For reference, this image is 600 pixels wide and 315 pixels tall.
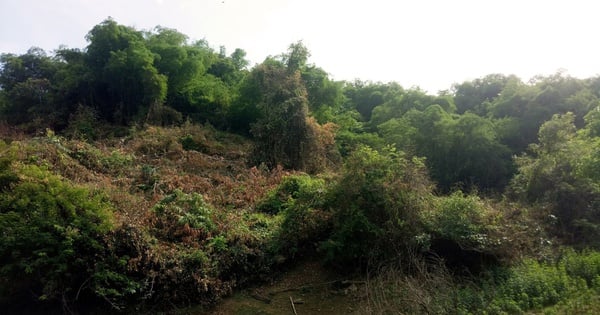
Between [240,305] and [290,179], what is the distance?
4.51 meters

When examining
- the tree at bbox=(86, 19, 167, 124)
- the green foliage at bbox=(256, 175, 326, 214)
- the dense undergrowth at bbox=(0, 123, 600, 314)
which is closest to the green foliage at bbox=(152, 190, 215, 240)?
the dense undergrowth at bbox=(0, 123, 600, 314)

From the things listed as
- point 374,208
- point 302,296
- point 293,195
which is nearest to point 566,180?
point 374,208

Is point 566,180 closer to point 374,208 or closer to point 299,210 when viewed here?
point 374,208

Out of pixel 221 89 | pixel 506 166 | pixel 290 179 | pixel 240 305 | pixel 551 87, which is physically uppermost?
pixel 551 87

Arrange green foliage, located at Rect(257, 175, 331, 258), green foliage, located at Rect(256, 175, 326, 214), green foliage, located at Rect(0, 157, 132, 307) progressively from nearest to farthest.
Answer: green foliage, located at Rect(0, 157, 132, 307) < green foliage, located at Rect(257, 175, 331, 258) < green foliage, located at Rect(256, 175, 326, 214)

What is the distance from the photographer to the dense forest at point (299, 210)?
6.58m

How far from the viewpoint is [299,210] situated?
8781mm

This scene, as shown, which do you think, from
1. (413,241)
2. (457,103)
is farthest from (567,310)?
(457,103)

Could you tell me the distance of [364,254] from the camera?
807cm

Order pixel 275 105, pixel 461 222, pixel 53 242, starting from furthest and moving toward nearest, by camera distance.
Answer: pixel 275 105 → pixel 461 222 → pixel 53 242

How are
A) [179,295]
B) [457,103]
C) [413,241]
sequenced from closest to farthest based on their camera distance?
[179,295] → [413,241] → [457,103]

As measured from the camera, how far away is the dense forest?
21.6ft

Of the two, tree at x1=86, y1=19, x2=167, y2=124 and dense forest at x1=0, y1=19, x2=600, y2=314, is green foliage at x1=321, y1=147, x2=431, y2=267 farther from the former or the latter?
tree at x1=86, y1=19, x2=167, y2=124

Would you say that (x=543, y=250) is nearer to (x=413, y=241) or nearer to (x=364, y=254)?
(x=413, y=241)
